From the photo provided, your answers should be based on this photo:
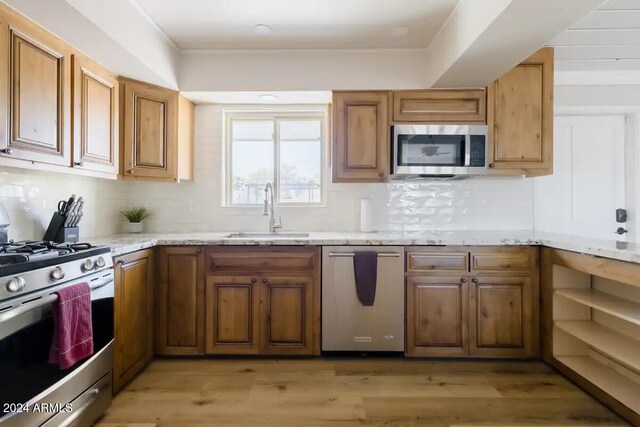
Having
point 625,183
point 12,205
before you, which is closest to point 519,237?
point 625,183

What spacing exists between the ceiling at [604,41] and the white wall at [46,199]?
372 centimetres

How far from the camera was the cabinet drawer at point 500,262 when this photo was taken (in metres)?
2.61

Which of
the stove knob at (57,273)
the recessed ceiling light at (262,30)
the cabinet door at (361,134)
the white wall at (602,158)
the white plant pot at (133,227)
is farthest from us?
the white wall at (602,158)

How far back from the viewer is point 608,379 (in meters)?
2.17

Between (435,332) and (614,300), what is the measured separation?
1.12 meters

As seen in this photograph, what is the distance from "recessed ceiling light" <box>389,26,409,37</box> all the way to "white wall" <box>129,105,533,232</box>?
1244 millimetres

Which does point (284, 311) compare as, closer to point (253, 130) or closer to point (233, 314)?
point (233, 314)

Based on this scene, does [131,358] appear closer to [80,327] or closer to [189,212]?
[80,327]

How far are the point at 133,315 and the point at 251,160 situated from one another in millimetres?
1692

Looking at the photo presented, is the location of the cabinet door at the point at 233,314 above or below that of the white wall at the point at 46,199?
below

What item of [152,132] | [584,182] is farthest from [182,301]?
[584,182]

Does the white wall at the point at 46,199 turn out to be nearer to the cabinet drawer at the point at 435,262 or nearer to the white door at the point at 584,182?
the cabinet drawer at the point at 435,262

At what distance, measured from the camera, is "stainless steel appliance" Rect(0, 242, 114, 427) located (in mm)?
1363

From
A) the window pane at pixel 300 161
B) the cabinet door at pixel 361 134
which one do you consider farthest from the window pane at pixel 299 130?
the cabinet door at pixel 361 134
